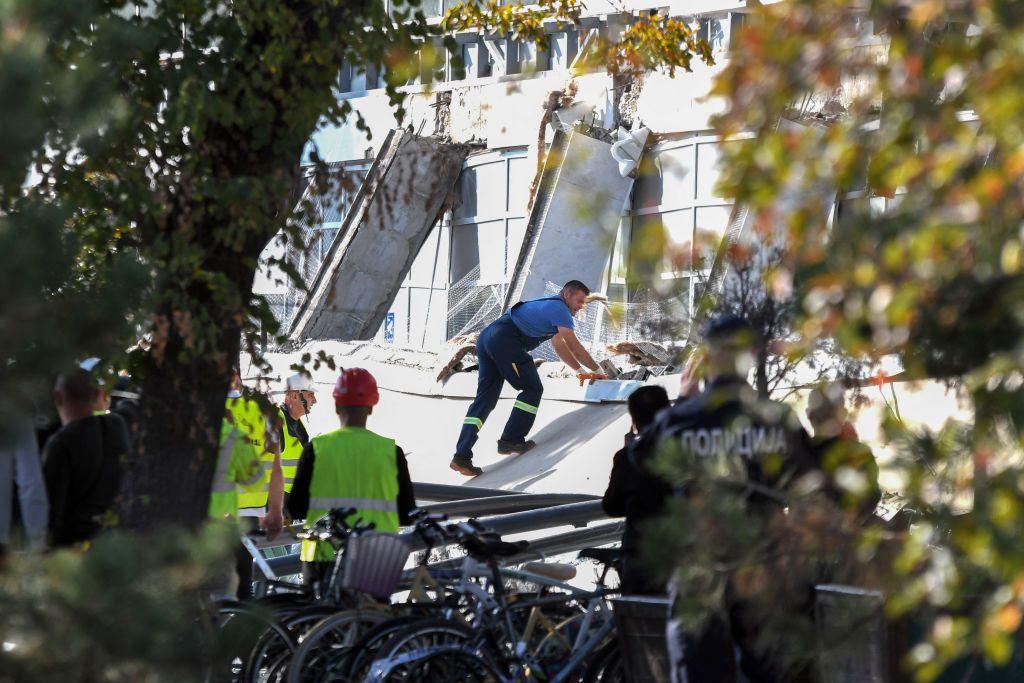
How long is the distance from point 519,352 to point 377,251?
28.7 feet

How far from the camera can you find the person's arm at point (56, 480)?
584 centimetres

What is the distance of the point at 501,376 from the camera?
13.0 meters

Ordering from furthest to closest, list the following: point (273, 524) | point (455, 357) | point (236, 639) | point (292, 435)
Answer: point (455, 357), point (292, 435), point (273, 524), point (236, 639)

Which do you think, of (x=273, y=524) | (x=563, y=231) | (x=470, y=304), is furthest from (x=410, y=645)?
(x=470, y=304)

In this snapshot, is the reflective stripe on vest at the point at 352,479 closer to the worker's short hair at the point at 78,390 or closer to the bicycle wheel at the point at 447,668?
the bicycle wheel at the point at 447,668

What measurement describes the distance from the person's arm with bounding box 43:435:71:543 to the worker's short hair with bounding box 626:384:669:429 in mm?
2316

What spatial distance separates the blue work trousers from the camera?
42.6 feet

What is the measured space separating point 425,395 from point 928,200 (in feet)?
43.5

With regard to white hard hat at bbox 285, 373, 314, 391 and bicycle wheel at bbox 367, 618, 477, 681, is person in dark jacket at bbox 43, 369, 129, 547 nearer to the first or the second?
white hard hat at bbox 285, 373, 314, 391

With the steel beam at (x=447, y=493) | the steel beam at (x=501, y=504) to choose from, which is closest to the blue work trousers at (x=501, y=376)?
the steel beam at (x=447, y=493)

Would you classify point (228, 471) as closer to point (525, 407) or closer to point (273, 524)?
point (273, 524)

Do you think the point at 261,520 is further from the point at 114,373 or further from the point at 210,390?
the point at 114,373

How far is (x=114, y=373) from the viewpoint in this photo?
17.1ft

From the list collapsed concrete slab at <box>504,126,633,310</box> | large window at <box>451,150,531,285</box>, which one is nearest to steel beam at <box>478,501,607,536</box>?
collapsed concrete slab at <box>504,126,633,310</box>
